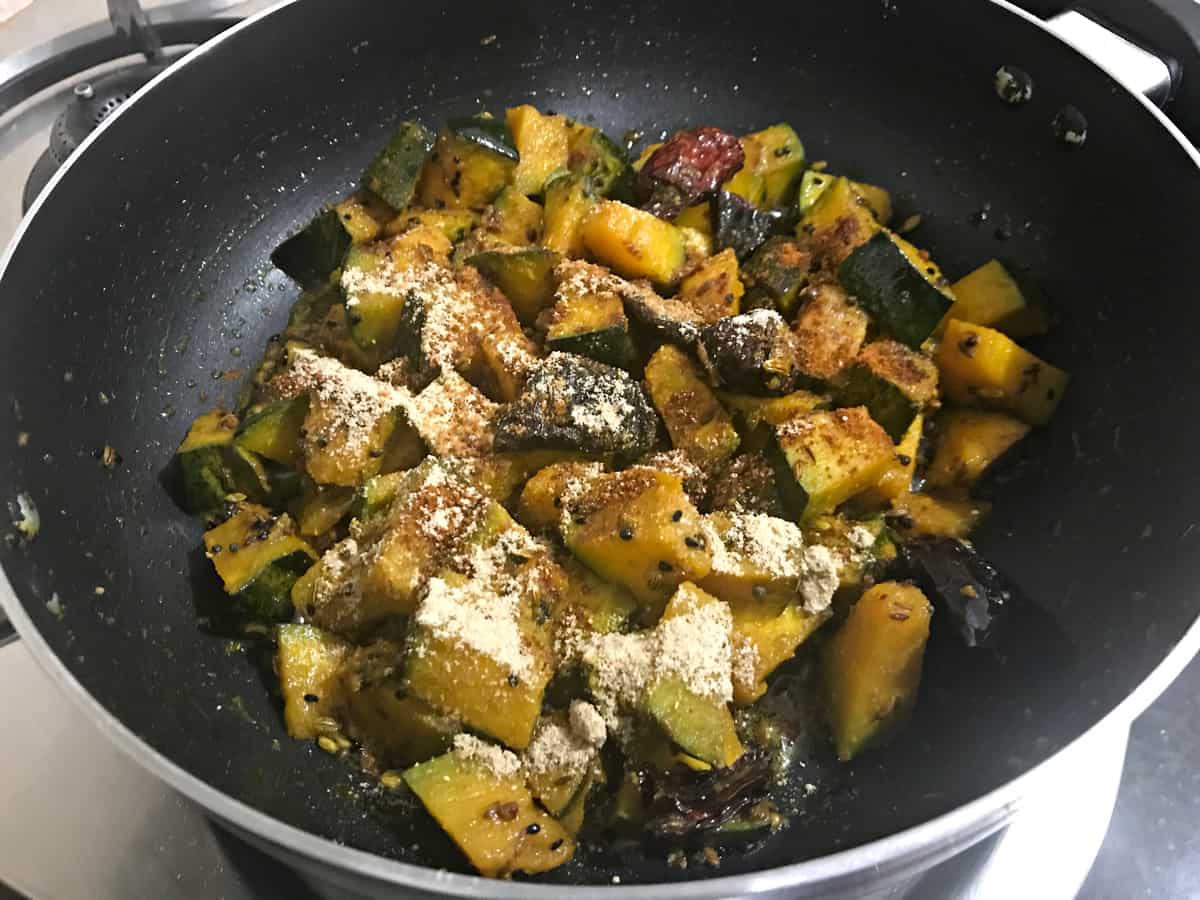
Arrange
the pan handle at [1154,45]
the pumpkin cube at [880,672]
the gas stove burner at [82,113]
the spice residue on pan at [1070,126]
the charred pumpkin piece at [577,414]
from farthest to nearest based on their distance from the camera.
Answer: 1. the gas stove burner at [82,113]
2. the pan handle at [1154,45]
3. the spice residue on pan at [1070,126]
4. the charred pumpkin piece at [577,414]
5. the pumpkin cube at [880,672]

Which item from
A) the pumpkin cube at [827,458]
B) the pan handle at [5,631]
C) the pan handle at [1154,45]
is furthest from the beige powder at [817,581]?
the pan handle at [5,631]

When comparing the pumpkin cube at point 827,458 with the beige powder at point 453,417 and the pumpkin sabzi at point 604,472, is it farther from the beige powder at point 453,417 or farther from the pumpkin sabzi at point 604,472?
the beige powder at point 453,417

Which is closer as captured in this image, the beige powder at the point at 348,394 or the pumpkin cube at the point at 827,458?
the pumpkin cube at the point at 827,458

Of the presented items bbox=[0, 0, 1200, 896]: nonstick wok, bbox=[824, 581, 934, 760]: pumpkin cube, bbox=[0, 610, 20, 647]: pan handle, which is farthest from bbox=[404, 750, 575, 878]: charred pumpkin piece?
bbox=[0, 610, 20, 647]: pan handle

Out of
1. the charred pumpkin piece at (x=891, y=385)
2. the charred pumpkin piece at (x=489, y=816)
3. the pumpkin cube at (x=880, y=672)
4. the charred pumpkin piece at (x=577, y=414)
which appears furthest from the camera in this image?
the charred pumpkin piece at (x=891, y=385)

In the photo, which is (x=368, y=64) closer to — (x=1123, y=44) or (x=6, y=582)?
(x=6, y=582)

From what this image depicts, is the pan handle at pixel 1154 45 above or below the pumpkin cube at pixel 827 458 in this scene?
above
